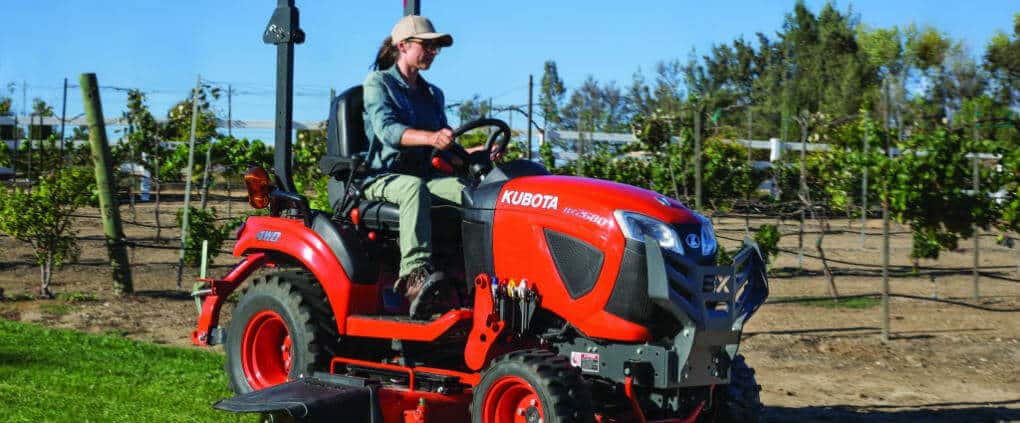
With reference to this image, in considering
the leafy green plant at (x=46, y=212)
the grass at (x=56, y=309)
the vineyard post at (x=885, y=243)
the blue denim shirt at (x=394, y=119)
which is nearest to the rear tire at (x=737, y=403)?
the blue denim shirt at (x=394, y=119)

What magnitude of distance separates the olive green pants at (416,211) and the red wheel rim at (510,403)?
0.81 metres

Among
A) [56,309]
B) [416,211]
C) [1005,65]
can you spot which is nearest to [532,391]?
[416,211]

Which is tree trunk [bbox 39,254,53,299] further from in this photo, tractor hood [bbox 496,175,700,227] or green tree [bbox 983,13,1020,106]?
green tree [bbox 983,13,1020,106]

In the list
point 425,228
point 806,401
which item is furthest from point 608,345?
point 806,401

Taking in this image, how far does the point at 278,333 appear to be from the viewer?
6.57 m

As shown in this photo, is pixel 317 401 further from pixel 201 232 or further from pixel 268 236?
pixel 201 232

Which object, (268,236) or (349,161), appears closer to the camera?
(349,161)

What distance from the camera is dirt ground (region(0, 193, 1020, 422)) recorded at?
7898mm

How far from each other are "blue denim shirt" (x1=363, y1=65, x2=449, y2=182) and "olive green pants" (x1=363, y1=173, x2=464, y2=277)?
280 mm

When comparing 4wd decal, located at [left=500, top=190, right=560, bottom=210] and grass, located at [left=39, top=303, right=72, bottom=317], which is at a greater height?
4wd decal, located at [left=500, top=190, right=560, bottom=210]

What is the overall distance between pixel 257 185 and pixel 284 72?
78 centimetres

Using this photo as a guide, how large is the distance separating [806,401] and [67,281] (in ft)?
35.1

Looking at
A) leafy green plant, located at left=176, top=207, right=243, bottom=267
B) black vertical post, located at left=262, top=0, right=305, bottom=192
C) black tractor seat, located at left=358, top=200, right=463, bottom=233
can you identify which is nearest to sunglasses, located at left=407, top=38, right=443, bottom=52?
black tractor seat, located at left=358, top=200, right=463, bottom=233

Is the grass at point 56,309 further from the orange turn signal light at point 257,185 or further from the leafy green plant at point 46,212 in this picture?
the orange turn signal light at point 257,185
